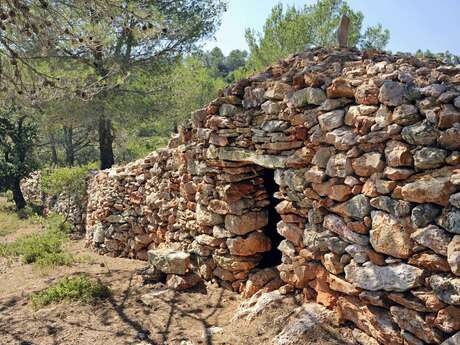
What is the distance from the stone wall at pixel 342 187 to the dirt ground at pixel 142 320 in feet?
1.18

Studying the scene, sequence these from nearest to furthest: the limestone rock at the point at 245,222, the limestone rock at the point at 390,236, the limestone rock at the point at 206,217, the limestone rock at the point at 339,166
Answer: the limestone rock at the point at 390,236 → the limestone rock at the point at 339,166 → the limestone rock at the point at 245,222 → the limestone rock at the point at 206,217

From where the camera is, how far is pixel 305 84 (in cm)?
388

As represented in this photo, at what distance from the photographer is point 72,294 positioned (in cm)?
520

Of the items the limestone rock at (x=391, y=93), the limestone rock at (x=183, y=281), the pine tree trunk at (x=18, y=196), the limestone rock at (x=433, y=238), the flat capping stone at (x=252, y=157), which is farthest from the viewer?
the pine tree trunk at (x=18, y=196)

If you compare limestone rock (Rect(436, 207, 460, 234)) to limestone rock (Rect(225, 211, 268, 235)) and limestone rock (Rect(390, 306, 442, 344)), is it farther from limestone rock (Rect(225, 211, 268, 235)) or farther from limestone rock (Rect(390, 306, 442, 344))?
limestone rock (Rect(225, 211, 268, 235))

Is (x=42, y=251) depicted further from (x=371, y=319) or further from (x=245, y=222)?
(x=371, y=319)

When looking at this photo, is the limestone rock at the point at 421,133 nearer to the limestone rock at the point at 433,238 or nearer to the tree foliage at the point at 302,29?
the limestone rock at the point at 433,238

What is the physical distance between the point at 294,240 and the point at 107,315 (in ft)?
7.77

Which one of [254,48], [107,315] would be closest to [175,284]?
[107,315]

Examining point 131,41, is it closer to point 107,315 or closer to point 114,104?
point 114,104

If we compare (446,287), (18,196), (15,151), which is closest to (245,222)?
(446,287)

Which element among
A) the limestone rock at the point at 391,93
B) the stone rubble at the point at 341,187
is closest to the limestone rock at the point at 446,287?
the stone rubble at the point at 341,187

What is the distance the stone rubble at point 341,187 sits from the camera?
2.74m

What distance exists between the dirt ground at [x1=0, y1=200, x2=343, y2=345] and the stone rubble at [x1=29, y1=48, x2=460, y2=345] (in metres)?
0.36
